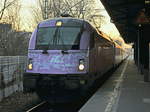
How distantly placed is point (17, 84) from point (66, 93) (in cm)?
662

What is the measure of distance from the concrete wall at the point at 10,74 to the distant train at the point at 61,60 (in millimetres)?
3490

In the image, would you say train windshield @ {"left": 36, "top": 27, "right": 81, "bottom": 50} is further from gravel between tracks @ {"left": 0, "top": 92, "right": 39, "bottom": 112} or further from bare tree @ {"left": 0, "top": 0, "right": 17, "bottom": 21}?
bare tree @ {"left": 0, "top": 0, "right": 17, "bottom": 21}

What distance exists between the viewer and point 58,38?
12.5m

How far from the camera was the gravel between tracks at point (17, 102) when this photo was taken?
42.7 ft

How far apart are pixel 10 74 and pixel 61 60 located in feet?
19.0

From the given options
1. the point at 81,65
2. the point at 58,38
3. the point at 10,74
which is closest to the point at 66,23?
the point at 58,38

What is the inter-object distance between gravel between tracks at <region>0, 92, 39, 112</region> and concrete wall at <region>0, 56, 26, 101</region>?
313 mm

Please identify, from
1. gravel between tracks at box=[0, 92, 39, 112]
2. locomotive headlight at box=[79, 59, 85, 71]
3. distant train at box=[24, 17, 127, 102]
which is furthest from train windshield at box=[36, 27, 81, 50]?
gravel between tracks at box=[0, 92, 39, 112]

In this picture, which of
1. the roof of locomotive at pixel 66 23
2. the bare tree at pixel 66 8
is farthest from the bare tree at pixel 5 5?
the roof of locomotive at pixel 66 23

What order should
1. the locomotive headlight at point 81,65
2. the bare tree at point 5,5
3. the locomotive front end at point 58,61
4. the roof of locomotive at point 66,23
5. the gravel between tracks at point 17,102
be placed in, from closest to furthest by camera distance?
the locomotive front end at point 58,61, the locomotive headlight at point 81,65, the roof of locomotive at point 66,23, the gravel between tracks at point 17,102, the bare tree at point 5,5

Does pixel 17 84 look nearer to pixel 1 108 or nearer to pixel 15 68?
pixel 15 68

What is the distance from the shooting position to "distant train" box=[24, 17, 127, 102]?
11.8 m

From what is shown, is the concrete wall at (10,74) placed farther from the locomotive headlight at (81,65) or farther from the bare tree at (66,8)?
the bare tree at (66,8)

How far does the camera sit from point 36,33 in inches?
511
